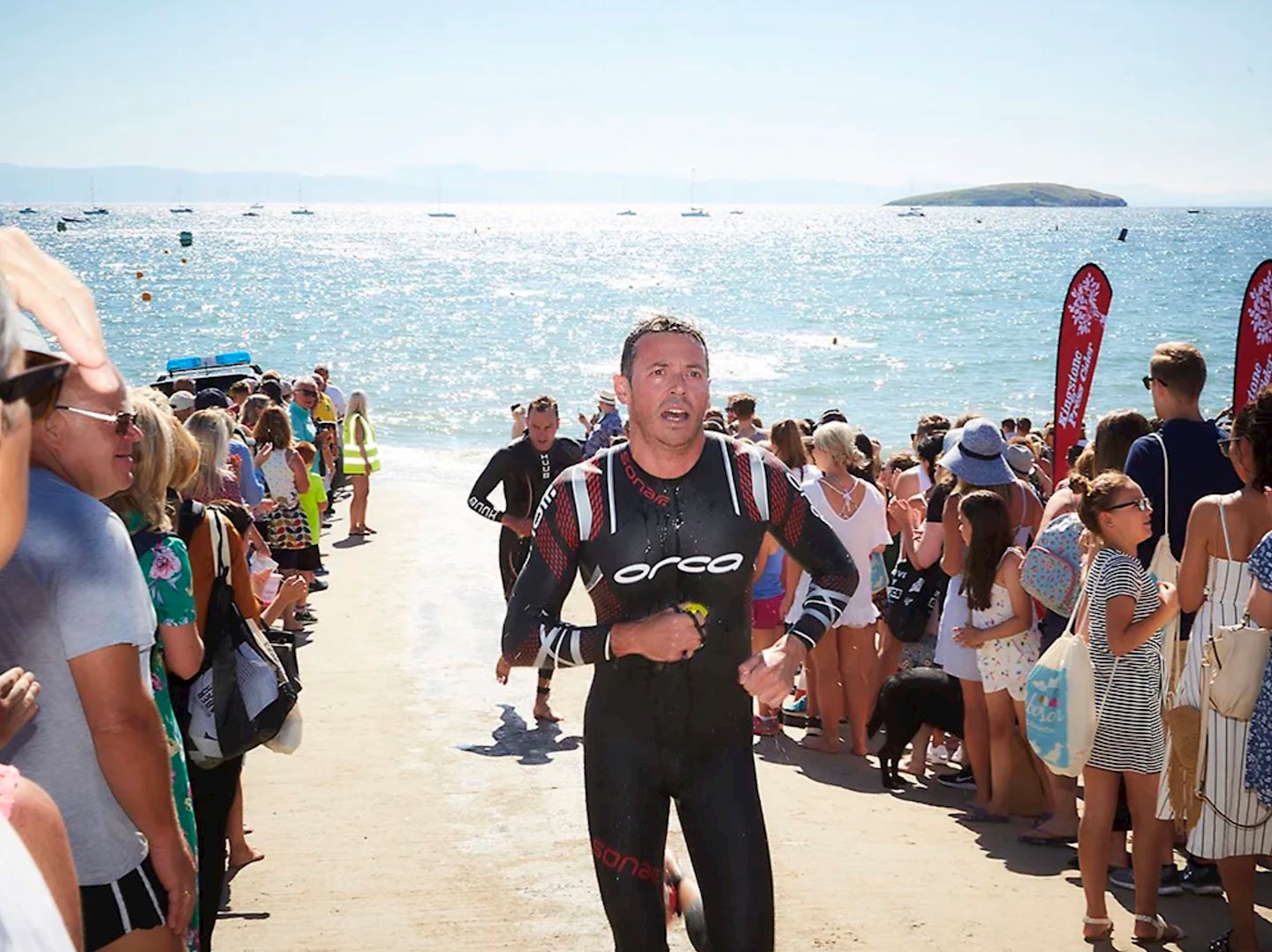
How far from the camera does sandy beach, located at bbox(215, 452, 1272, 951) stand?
552 centimetres

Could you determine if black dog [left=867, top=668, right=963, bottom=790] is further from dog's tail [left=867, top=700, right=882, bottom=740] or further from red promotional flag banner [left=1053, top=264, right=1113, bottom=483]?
red promotional flag banner [left=1053, top=264, right=1113, bottom=483]

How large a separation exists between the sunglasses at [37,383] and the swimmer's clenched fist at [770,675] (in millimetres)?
2743

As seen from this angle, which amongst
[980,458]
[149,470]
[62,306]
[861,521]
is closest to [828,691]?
[861,521]

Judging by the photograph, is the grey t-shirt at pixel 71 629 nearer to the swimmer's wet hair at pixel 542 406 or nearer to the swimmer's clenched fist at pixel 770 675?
the swimmer's clenched fist at pixel 770 675

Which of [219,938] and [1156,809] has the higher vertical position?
[1156,809]

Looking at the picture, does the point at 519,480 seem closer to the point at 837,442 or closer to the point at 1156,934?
the point at 837,442

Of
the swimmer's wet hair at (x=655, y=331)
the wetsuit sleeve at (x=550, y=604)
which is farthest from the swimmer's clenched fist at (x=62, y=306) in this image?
the swimmer's wet hair at (x=655, y=331)

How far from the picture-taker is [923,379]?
157 ft

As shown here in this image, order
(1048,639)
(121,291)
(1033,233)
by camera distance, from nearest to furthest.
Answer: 1. (1048,639)
2. (121,291)
3. (1033,233)

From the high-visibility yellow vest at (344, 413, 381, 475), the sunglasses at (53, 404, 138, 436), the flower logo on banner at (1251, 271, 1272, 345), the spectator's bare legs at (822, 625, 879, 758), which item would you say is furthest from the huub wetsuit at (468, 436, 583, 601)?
the high-visibility yellow vest at (344, 413, 381, 475)

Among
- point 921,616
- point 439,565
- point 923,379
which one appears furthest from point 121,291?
point 921,616

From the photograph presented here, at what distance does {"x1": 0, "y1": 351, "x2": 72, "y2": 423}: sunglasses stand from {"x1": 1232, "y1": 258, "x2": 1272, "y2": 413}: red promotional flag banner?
1009cm

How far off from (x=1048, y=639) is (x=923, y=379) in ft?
136

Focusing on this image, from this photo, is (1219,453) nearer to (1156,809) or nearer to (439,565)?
(1156,809)
